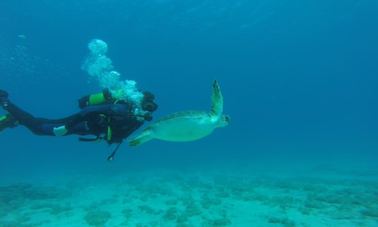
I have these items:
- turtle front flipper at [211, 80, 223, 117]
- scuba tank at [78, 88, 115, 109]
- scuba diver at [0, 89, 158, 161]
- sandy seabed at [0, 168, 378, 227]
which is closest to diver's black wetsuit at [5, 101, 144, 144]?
scuba diver at [0, 89, 158, 161]

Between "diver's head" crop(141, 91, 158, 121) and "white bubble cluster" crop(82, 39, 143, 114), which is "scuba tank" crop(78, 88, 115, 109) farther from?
"diver's head" crop(141, 91, 158, 121)

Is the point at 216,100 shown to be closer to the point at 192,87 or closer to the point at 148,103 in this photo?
the point at 148,103

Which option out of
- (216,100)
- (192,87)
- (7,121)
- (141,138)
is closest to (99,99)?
(141,138)

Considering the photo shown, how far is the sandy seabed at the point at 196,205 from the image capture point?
1023 cm

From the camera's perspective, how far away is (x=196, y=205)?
12.3 metres

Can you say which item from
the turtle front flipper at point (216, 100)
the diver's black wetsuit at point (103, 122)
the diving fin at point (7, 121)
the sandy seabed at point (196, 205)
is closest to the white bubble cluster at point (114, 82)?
the diver's black wetsuit at point (103, 122)

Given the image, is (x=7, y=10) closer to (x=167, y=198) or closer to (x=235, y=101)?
(x=167, y=198)

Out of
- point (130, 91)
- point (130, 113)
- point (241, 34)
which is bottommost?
point (130, 113)

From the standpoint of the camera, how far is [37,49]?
58375 mm

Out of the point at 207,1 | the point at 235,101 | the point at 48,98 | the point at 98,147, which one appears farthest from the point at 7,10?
the point at 235,101

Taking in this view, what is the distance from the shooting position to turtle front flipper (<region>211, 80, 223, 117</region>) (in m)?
6.01

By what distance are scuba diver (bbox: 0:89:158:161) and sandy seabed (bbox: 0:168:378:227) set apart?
3589mm

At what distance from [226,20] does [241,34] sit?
9842mm

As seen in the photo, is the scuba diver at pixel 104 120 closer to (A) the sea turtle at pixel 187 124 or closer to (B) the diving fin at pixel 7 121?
(B) the diving fin at pixel 7 121
